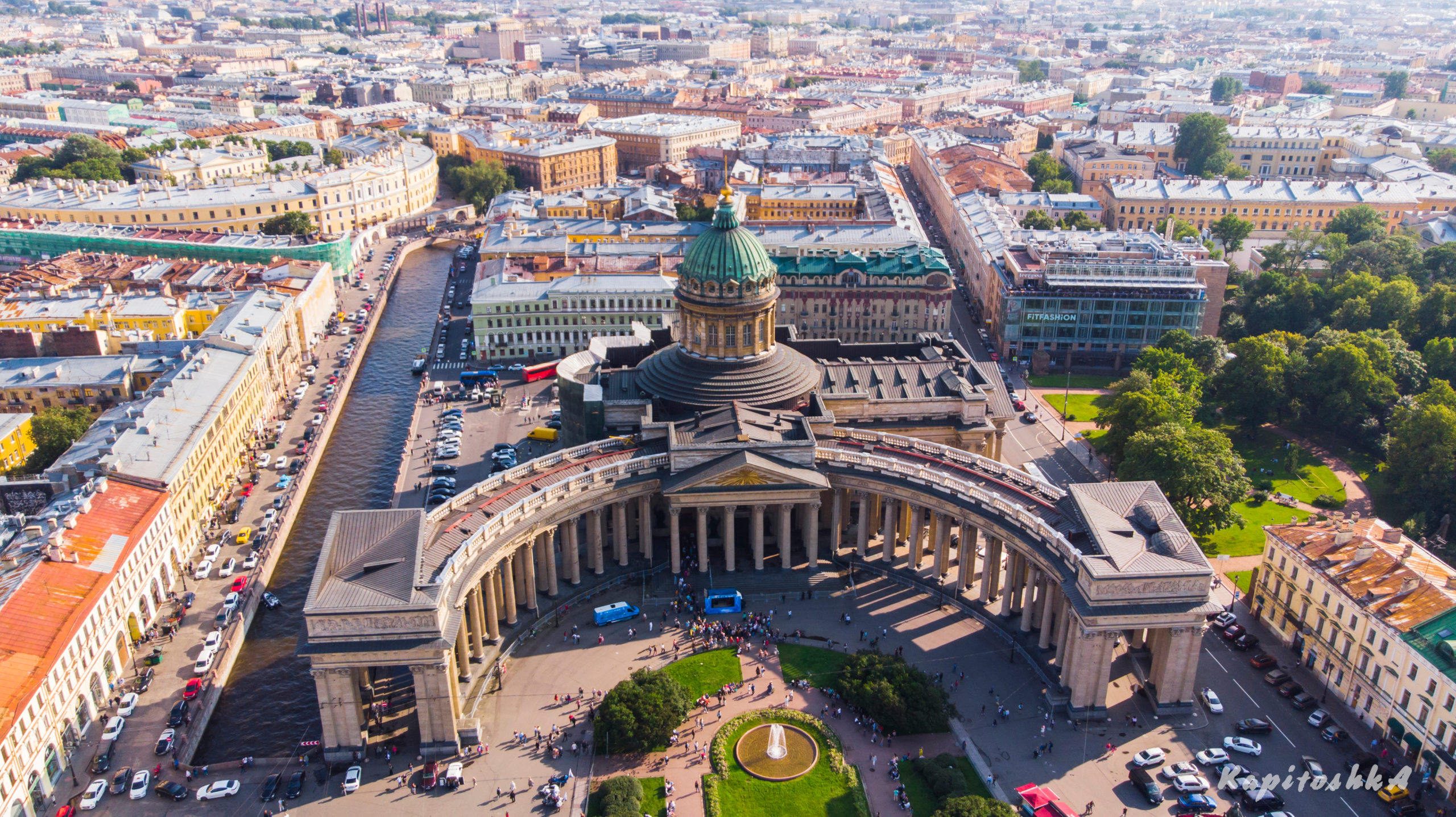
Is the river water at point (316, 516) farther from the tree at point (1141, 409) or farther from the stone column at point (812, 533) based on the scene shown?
the tree at point (1141, 409)

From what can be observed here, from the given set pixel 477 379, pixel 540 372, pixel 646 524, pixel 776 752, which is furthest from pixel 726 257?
pixel 477 379

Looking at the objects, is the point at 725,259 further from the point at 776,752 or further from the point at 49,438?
the point at 49,438

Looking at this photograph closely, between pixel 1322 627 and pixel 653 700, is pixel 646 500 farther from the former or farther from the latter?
pixel 1322 627

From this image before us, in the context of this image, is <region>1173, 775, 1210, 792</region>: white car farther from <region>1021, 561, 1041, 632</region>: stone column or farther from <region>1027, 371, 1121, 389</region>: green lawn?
<region>1027, 371, 1121, 389</region>: green lawn

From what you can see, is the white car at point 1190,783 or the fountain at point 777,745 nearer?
the white car at point 1190,783

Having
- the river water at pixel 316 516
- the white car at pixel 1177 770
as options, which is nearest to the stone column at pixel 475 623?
the river water at pixel 316 516

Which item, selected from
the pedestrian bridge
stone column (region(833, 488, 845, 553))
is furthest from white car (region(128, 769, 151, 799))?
stone column (region(833, 488, 845, 553))

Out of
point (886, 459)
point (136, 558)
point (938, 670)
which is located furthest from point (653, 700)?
point (136, 558)
